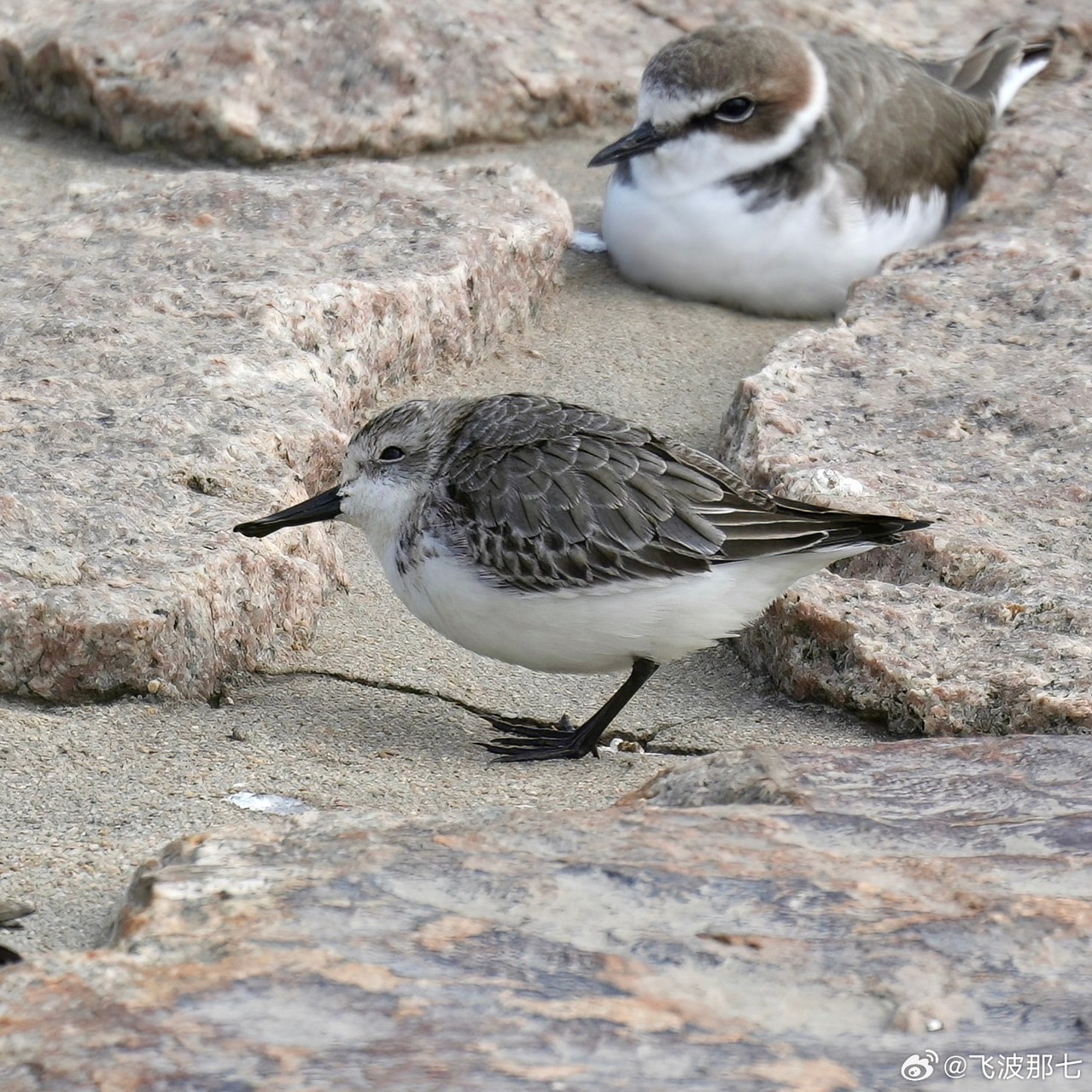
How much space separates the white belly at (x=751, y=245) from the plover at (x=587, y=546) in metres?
2.31

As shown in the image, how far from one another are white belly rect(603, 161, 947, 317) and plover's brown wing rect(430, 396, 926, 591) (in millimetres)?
2349

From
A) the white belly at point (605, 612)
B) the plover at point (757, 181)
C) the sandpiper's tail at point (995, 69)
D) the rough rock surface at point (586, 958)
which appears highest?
the sandpiper's tail at point (995, 69)

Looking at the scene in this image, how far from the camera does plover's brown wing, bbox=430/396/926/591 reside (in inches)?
142

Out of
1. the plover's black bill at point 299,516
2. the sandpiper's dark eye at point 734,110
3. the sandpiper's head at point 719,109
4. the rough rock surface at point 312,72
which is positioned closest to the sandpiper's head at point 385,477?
the plover's black bill at point 299,516

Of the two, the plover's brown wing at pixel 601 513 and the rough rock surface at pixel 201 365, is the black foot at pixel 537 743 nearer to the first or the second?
the plover's brown wing at pixel 601 513

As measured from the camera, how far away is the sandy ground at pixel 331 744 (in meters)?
3.03

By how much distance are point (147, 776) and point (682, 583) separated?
3.93ft

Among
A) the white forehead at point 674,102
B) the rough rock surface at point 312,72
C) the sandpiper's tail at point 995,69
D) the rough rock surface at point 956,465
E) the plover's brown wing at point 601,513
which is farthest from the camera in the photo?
the sandpiper's tail at point 995,69

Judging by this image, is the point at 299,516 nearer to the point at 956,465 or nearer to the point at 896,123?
the point at 956,465

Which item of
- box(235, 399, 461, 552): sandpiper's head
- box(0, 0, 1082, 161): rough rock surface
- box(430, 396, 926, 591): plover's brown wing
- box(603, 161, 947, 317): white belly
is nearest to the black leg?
box(430, 396, 926, 591): plover's brown wing

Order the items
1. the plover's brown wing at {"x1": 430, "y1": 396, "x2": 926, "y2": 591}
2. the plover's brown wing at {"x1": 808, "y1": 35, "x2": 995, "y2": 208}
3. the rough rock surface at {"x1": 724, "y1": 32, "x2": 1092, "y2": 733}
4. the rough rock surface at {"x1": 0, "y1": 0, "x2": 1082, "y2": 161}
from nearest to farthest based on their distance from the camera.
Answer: the plover's brown wing at {"x1": 430, "y1": 396, "x2": 926, "y2": 591} < the rough rock surface at {"x1": 724, "y1": 32, "x2": 1092, "y2": 733} < the plover's brown wing at {"x1": 808, "y1": 35, "x2": 995, "y2": 208} < the rough rock surface at {"x1": 0, "y1": 0, "x2": 1082, "y2": 161}

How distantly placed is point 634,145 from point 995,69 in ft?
6.16

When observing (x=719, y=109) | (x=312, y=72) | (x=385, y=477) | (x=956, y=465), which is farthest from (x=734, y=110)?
(x=385, y=477)

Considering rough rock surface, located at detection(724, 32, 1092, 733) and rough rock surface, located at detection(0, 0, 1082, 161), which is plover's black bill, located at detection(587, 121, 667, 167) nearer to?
rough rock surface, located at detection(0, 0, 1082, 161)
